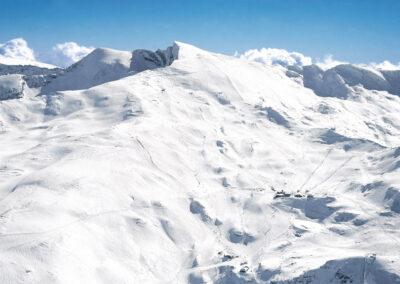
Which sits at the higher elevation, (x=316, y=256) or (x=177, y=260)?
(x=316, y=256)

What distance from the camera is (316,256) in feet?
445

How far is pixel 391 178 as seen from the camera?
181 m

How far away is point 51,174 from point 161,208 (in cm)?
3543

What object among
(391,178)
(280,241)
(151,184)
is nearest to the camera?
(280,241)

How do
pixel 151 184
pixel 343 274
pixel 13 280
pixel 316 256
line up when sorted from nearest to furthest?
1. pixel 13 280
2. pixel 343 274
3. pixel 316 256
4. pixel 151 184

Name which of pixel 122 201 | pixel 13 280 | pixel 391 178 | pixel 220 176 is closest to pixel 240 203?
pixel 220 176

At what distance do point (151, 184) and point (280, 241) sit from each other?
45.9 metres

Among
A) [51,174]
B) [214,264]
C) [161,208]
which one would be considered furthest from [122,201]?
[214,264]

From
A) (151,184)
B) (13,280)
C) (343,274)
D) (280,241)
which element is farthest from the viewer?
(151,184)

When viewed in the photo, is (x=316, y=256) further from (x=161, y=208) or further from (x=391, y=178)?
(x=391, y=178)

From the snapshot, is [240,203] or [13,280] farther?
[240,203]

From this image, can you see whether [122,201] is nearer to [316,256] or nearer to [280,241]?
[280,241]

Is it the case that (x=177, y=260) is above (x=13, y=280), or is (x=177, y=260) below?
below

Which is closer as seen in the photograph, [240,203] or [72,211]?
[72,211]
